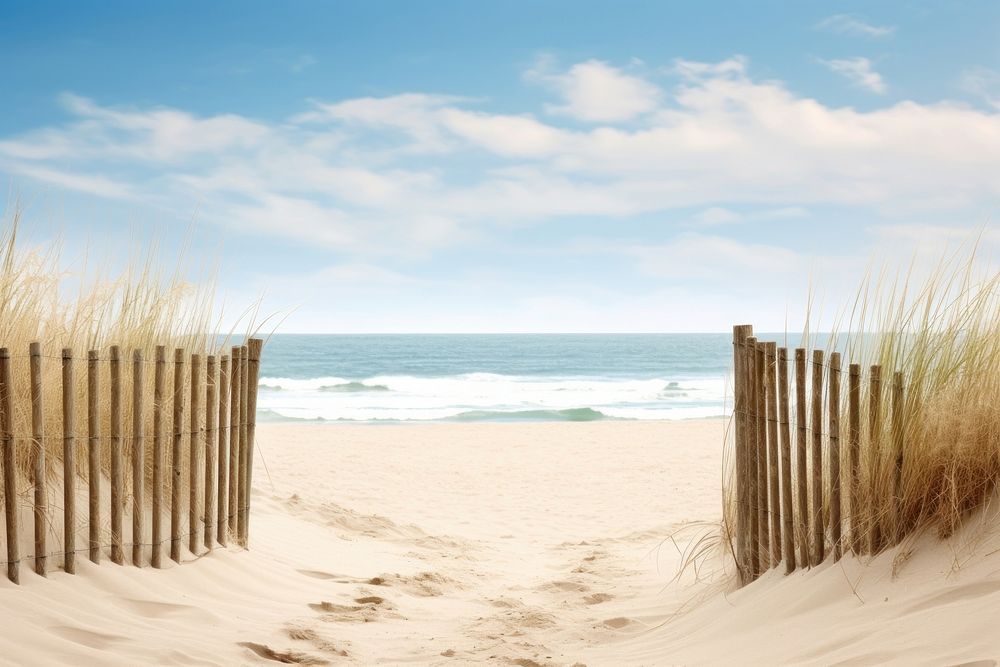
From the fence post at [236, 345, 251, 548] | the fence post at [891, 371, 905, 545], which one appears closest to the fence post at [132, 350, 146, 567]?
the fence post at [236, 345, 251, 548]

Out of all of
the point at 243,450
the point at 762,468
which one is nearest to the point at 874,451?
the point at 762,468

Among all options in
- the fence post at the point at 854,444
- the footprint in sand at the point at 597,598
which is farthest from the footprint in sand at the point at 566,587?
the fence post at the point at 854,444

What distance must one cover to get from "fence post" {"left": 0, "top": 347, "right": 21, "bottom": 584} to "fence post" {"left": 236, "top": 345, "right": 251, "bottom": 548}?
150cm

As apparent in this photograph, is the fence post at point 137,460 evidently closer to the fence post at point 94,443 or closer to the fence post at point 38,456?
the fence post at point 94,443

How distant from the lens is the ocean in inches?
787

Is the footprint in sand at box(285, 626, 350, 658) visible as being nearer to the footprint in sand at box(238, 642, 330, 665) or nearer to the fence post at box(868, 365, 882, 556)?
the footprint in sand at box(238, 642, 330, 665)

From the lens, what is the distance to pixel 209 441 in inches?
189

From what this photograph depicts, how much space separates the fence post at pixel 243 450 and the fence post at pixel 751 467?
2910 millimetres

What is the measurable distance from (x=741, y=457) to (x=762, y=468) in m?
0.13

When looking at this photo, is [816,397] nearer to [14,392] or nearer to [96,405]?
[96,405]

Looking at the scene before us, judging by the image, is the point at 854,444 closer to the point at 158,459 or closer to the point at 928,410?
the point at 928,410

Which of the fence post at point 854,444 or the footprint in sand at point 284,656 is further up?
the fence post at point 854,444

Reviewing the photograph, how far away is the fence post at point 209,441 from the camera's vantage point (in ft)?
15.5

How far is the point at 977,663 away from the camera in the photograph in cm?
228
